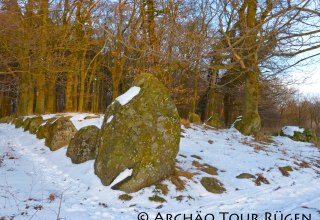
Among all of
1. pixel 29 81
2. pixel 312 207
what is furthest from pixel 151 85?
pixel 29 81

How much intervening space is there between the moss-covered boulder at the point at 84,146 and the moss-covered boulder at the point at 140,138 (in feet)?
3.23

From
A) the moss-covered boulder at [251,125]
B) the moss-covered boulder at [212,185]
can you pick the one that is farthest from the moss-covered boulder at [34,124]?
the moss-covered boulder at [251,125]

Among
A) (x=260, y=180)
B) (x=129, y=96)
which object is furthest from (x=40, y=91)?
(x=260, y=180)

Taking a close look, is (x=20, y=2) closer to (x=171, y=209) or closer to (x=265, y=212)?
(x=171, y=209)

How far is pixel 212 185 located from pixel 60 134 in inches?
200

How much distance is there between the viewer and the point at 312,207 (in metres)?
4.35

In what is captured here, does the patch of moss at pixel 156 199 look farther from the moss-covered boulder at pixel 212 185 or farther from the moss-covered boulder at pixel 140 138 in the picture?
the moss-covered boulder at pixel 212 185

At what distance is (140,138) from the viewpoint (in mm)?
5355

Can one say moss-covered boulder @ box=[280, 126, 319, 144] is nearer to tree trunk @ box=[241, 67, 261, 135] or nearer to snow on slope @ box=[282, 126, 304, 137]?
snow on slope @ box=[282, 126, 304, 137]

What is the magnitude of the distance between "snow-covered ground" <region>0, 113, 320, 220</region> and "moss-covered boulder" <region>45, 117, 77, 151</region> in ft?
1.11

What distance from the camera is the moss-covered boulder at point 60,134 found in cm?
827

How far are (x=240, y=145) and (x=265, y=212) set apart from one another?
16.8 feet

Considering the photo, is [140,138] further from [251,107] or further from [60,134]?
[251,107]

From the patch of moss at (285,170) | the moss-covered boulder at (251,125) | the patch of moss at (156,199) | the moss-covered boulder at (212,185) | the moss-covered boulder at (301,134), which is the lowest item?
the patch of moss at (156,199)
